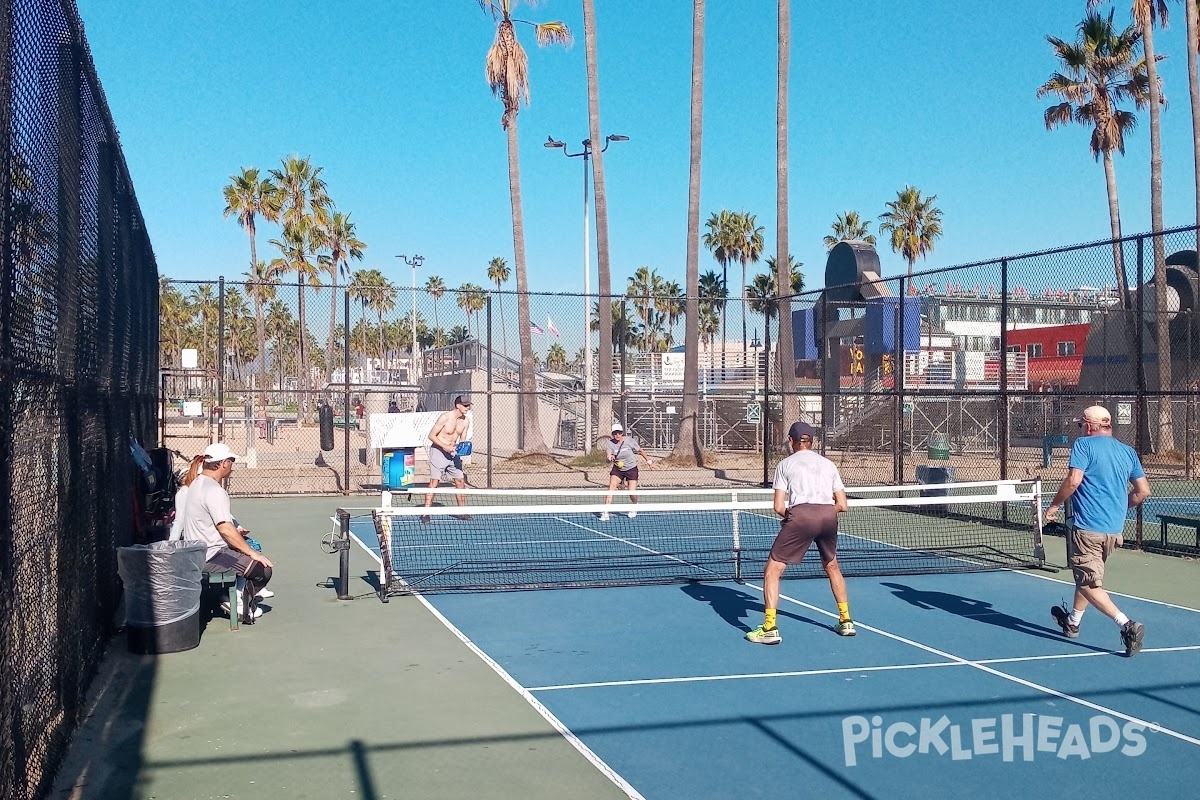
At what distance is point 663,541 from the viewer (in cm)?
1447

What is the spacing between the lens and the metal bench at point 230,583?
8922 mm

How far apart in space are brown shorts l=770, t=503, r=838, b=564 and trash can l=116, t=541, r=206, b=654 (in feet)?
14.6

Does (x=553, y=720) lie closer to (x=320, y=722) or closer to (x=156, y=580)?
(x=320, y=722)

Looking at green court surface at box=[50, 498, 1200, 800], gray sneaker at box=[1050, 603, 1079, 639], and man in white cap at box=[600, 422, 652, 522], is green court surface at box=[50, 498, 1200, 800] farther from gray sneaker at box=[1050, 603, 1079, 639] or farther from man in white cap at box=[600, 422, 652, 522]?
man in white cap at box=[600, 422, 652, 522]

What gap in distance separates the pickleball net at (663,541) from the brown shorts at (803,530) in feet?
4.08

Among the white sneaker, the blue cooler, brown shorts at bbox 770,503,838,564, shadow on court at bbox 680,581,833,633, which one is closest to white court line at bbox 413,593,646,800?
the white sneaker

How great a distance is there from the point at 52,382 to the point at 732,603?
6.47 metres

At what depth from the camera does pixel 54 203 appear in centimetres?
554

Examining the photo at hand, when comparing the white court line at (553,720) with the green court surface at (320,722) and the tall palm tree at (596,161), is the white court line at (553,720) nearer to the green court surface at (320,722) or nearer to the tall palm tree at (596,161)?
the green court surface at (320,722)

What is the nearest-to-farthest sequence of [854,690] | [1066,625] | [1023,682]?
[854,690] → [1023,682] → [1066,625]

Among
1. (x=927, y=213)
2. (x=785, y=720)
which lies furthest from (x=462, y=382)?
(x=927, y=213)

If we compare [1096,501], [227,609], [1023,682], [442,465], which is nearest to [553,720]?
[1023,682]

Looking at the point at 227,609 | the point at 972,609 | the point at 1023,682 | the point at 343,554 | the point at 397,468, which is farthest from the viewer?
the point at 397,468

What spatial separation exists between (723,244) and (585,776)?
6657 cm
